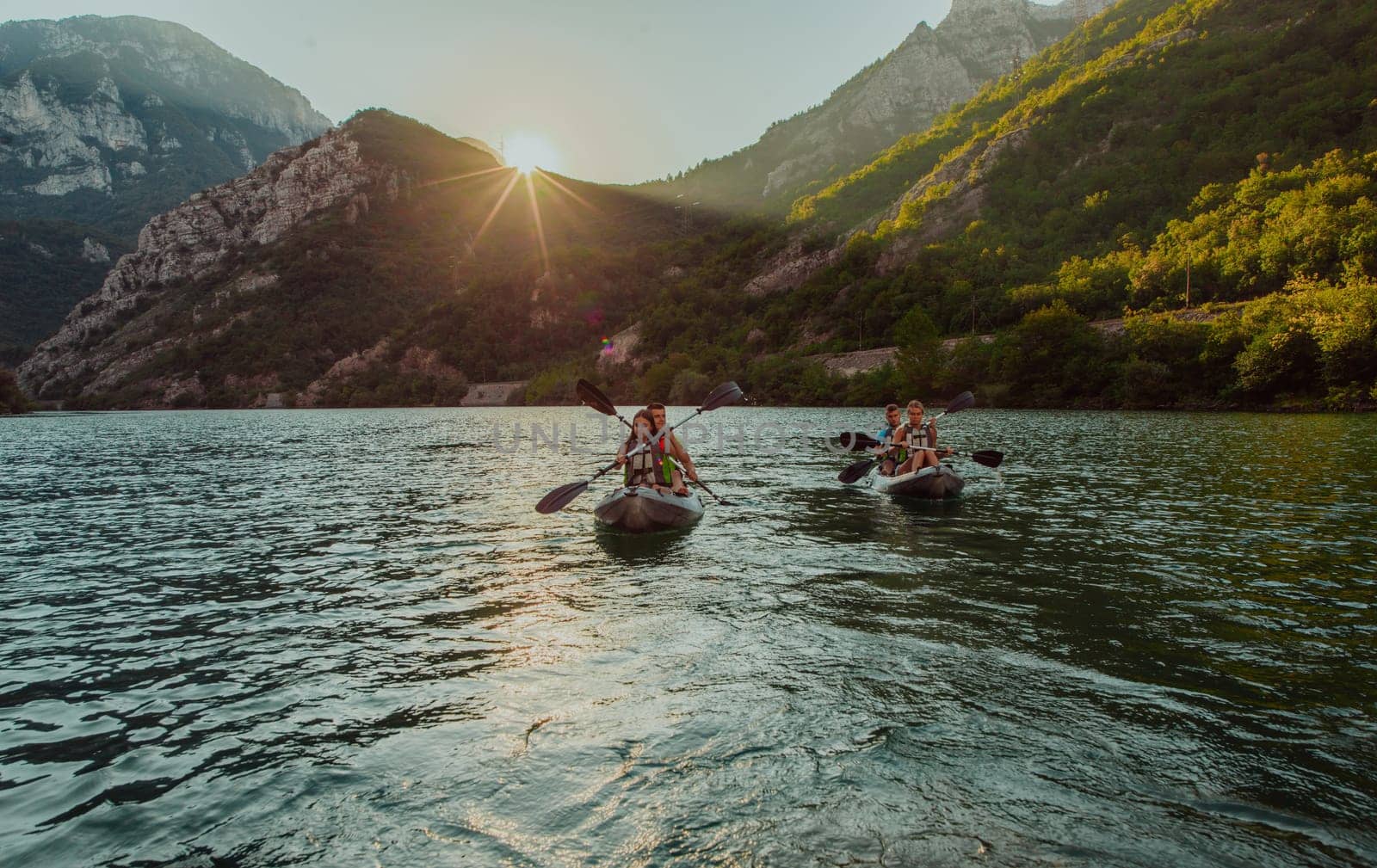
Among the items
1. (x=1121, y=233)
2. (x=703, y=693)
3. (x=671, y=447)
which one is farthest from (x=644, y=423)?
(x=1121, y=233)

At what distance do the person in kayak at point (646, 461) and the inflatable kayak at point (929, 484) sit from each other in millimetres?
6899

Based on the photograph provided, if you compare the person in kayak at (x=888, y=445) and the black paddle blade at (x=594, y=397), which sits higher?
the black paddle blade at (x=594, y=397)

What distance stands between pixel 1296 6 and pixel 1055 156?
51.6 m

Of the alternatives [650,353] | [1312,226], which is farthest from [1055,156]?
[650,353]

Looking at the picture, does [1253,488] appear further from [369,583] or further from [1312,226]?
[1312,226]

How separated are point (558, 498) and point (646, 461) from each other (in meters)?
2.48

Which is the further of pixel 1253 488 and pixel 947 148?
pixel 947 148

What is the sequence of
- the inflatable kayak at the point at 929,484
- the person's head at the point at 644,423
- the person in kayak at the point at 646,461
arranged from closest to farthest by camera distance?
the person's head at the point at 644,423, the person in kayak at the point at 646,461, the inflatable kayak at the point at 929,484

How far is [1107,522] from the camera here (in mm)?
15875

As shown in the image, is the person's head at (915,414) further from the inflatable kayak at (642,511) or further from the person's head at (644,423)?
the person's head at (644,423)

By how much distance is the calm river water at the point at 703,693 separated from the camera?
15.6 feet

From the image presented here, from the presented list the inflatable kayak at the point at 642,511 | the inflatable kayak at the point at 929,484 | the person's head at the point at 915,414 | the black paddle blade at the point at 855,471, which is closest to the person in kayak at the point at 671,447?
the inflatable kayak at the point at 642,511

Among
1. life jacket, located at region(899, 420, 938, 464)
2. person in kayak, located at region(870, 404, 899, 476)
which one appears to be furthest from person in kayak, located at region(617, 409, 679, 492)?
person in kayak, located at region(870, 404, 899, 476)

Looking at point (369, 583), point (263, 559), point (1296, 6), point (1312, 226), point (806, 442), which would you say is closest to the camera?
point (369, 583)
